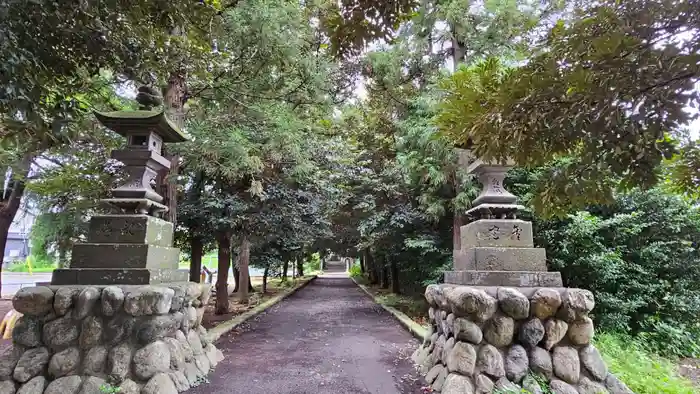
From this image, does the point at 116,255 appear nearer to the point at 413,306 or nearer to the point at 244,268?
the point at 244,268

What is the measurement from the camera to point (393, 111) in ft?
32.9

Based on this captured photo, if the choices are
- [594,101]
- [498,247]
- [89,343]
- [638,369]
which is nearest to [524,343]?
[498,247]

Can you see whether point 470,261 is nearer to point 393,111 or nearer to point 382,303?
point 393,111

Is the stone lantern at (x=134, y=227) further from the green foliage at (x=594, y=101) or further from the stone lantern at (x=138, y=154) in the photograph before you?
the green foliage at (x=594, y=101)

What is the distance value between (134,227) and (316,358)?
118 inches

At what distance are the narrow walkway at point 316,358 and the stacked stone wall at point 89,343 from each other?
2.27 ft

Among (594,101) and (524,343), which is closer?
(594,101)

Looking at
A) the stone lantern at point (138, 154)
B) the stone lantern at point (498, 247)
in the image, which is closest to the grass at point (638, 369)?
the stone lantern at point (498, 247)

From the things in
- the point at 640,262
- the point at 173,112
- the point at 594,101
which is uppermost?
the point at 173,112

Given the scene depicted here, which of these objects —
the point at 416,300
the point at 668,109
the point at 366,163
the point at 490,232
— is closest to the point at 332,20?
the point at 668,109

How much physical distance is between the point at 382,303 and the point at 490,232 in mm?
8282

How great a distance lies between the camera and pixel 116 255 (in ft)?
13.0

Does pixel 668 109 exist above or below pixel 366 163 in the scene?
below

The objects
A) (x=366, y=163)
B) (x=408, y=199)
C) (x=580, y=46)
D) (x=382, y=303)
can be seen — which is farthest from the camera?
(x=382, y=303)
